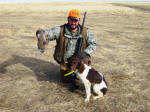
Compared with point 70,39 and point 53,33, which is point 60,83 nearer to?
point 70,39

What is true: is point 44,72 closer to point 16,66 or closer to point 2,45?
point 16,66

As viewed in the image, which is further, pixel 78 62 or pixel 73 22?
pixel 73 22

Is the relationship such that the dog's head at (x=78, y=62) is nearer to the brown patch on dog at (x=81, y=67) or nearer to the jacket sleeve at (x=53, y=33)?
the brown patch on dog at (x=81, y=67)

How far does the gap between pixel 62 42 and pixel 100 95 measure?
5.84 feet

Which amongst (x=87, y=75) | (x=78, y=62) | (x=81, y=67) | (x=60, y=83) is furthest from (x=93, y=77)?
(x=60, y=83)

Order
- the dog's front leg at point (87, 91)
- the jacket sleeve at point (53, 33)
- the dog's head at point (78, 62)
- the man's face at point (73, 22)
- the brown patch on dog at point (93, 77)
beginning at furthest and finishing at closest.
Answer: the jacket sleeve at point (53, 33)
the man's face at point (73, 22)
the dog's front leg at point (87, 91)
the brown patch on dog at point (93, 77)
the dog's head at point (78, 62)

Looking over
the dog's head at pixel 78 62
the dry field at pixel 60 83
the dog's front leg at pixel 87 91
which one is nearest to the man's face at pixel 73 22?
the dog's head at pixel 78 62

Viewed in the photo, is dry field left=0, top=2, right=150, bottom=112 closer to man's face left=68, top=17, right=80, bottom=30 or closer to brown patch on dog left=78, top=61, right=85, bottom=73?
brown patch on dog left=78, top=61, right=85, bottom=73

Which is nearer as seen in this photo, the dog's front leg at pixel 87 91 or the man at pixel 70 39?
the dog's front leg at pixel 87 91

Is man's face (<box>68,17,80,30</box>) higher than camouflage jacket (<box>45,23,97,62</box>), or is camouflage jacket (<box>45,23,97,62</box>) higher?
man's face (<box>68,17,80,30</box>)

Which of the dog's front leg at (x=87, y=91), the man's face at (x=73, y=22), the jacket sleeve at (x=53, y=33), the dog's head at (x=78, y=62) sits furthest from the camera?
the jacket sleeve at (x=53, y=33)

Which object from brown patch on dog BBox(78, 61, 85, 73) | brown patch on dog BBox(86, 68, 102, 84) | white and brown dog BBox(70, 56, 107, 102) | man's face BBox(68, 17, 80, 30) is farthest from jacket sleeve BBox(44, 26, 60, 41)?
brown patch on dog BBox(86, 68, 102, 84)

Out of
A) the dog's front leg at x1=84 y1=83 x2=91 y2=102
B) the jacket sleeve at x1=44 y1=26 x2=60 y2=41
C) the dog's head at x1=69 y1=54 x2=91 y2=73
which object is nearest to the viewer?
A: the dog's head at x1=69 y1=54 x2=91 y2=73

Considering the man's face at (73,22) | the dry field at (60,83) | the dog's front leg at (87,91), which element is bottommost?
the dry field at (60,83)
